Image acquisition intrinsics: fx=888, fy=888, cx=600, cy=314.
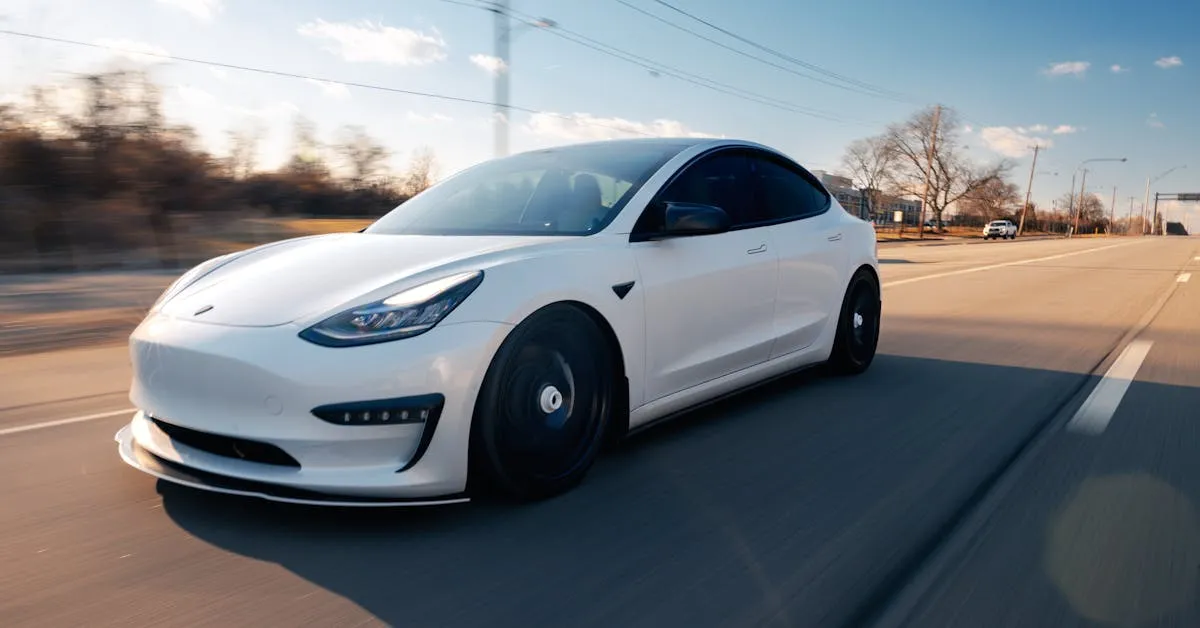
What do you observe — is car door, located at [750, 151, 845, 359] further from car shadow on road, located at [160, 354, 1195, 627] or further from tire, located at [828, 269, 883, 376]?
car shadow on road, located at [160, 354, 1195, 627]

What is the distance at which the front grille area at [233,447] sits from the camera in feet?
9.21

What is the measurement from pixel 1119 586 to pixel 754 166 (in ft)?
9.55

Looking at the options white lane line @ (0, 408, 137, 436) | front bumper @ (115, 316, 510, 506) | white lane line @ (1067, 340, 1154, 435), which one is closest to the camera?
front bumper @ (115, 316, 510, 506)

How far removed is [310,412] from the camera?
108 inches

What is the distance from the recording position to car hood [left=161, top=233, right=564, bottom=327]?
301 cm

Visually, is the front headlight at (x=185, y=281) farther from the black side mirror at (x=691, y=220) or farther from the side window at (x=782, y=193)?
the side window at (x=782, y=193)

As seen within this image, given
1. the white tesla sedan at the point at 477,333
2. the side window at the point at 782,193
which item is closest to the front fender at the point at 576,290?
the white tesla sedan at the point at 477,333

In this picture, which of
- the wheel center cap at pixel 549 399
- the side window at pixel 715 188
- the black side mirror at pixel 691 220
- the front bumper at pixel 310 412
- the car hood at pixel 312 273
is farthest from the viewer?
the side window at pixel 715 188

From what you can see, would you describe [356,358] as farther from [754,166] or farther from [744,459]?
[754,166]

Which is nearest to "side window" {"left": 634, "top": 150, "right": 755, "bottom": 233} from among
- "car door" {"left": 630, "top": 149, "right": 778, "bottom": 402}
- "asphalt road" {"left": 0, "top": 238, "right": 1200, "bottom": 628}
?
"car door" {"left": 630, "top": 149, "right": 778, "bottom": 402}

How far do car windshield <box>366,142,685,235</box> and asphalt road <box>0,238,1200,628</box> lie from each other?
111cm

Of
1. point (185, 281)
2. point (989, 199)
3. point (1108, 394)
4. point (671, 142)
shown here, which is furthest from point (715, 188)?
point (989, 199)

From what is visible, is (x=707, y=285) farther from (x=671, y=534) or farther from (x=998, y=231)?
(x=998, y=231)

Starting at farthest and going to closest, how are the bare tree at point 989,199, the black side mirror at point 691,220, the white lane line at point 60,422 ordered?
the bare tree at point 989,199
the white lane line at point 60,422
the black side mirror at point 691,220
